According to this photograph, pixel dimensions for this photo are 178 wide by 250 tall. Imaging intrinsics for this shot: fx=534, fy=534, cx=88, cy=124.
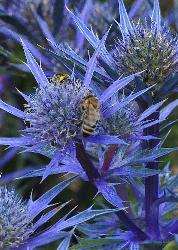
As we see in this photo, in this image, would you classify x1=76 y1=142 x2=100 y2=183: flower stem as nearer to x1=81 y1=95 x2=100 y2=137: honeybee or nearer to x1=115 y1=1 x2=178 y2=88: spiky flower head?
x1=81 y1=95 x2=100 y2=137: honeybee

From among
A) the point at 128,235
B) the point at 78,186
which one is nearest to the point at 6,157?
the point at 78,186

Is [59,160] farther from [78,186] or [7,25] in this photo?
[78,186]

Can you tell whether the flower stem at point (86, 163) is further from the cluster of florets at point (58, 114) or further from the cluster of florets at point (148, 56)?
the cluster of florets at point (148, 56)

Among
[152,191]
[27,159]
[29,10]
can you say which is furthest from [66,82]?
[27,159]

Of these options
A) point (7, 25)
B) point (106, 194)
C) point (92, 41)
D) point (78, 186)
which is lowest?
point (78, 186)

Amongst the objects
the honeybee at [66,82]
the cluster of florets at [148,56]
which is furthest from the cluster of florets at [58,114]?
the cluster of florets at [148,56]

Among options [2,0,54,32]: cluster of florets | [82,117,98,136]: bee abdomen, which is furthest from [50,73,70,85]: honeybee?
[2,0,54,32]: cluster of florets

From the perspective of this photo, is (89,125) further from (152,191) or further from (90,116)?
(152,191)
